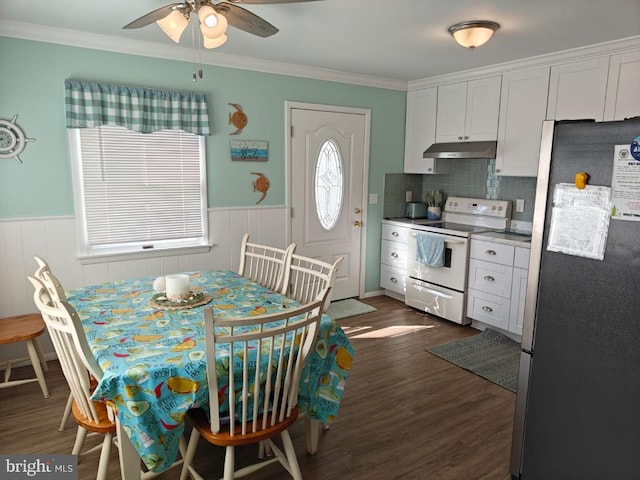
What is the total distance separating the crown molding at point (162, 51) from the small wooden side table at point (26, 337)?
6.25ft

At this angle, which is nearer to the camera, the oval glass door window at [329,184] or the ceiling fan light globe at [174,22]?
the ceiling fan light globe at [174,22]

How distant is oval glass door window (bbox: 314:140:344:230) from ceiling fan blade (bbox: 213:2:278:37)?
2201 mm

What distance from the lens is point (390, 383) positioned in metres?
3.10

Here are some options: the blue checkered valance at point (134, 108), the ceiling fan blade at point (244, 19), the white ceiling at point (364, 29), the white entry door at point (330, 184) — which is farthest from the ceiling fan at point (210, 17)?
the white entry door at point (330, 184)

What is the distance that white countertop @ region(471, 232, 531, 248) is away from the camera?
3600mm

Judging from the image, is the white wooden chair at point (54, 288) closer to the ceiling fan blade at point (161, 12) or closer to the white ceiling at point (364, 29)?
the ceiling fan blade at point (161, 12)

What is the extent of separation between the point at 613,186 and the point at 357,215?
3.34 meters

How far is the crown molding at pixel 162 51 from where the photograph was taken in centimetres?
298

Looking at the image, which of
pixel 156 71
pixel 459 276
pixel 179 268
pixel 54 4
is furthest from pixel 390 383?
pixel 54 4

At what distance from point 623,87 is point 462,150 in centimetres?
132

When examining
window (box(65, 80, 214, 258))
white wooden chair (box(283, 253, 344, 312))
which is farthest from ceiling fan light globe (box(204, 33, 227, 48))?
window (box(65, 80, 214, 258))

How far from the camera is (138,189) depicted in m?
3.53

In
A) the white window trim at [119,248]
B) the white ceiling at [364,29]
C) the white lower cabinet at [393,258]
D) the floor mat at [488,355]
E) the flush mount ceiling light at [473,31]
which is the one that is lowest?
the floor mat at [488,355]

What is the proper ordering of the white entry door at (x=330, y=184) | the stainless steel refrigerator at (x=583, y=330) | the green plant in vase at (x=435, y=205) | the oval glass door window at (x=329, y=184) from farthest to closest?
1. the green plant in vase at (x=435, y=205)
2. the oval glass door window at (x=329, y=184)
3. the white entry door at (x=330, y=184)
4. the stainless steel refrigerator at (x=583, y=330)
